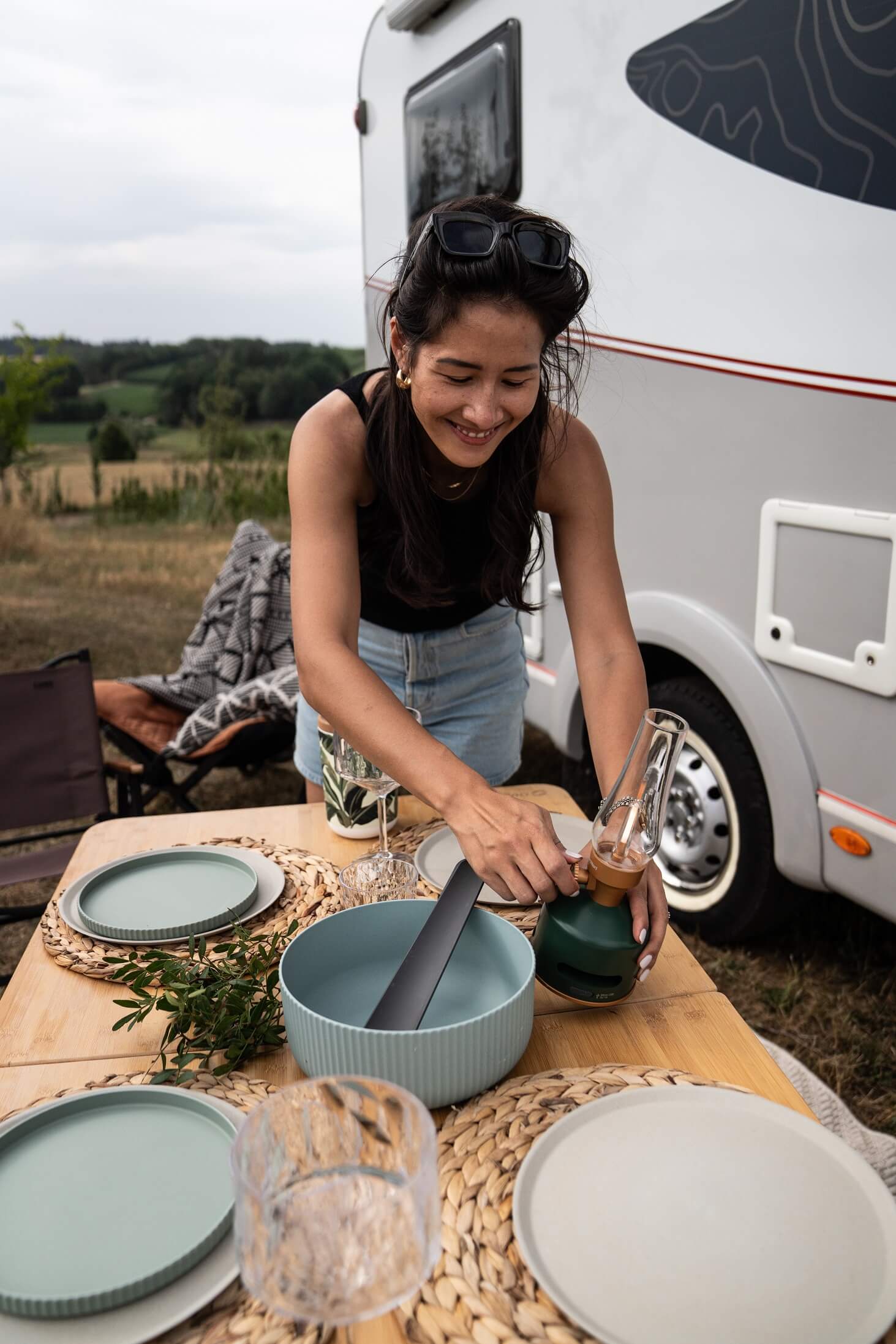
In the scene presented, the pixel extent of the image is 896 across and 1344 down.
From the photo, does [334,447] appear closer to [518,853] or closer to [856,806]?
[518,853]

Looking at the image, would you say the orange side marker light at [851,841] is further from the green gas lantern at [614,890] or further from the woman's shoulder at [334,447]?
the woman's shoulder at [334,447]

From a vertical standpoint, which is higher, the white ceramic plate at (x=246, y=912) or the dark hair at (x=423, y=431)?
the dark hair at (x=423, y=431)

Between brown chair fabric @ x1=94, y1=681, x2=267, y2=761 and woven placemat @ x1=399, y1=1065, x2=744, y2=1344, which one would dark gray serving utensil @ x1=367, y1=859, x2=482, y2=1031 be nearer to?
woven placemat @ x1=399, y1=1065, x2=744, y2=1344

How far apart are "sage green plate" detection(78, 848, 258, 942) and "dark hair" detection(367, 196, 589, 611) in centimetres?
57

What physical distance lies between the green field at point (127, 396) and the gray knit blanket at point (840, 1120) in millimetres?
5816

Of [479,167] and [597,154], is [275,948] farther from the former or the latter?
[479,167]

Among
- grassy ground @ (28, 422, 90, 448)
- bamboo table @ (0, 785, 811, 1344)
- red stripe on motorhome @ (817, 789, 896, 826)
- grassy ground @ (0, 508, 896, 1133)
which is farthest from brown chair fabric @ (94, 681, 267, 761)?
grassy ground @ (28, 422, 90, 448)

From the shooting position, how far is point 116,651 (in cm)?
652

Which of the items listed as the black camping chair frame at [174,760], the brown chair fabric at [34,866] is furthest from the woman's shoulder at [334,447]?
the black camping chair frame at [174,760]

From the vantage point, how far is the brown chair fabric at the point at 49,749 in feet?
9.52

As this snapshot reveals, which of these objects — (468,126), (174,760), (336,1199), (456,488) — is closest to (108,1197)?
(336,1199)

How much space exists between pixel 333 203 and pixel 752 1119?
266 inches

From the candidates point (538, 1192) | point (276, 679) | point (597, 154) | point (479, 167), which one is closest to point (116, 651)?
point (276, 679)

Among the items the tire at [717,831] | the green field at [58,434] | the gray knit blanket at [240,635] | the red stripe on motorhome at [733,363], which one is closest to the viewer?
the red stripe on motorhome at [733,363]
